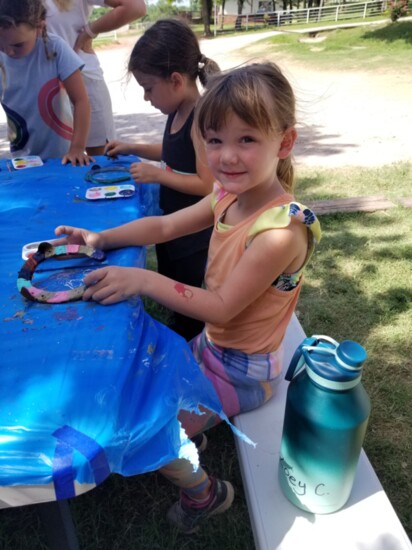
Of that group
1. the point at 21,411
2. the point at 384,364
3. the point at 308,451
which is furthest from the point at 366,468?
the point at 384,364

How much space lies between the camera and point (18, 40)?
2.29m

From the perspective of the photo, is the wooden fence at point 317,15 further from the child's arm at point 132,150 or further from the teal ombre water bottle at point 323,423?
the teal ombre water bottle at point 323,423

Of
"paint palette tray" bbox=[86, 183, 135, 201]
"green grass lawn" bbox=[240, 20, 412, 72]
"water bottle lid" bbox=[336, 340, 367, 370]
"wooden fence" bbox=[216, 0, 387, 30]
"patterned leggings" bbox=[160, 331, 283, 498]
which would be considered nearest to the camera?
"water bottle lid" bbox=[336, 340, 367, 370]

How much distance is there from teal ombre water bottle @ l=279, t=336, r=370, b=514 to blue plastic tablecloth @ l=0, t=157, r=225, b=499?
0.68 feet

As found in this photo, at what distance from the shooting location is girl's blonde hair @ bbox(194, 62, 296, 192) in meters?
1.22

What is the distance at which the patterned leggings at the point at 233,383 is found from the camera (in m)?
1.41

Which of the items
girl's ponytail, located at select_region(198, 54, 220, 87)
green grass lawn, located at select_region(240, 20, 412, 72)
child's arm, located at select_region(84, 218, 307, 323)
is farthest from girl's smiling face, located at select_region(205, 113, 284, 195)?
green grass lawn, located at select_region(240, 20, 412, 72)

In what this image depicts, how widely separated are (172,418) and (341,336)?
181cm

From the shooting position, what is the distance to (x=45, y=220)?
164 centimetres

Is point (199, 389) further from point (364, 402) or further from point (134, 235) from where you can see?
point (134, 235)

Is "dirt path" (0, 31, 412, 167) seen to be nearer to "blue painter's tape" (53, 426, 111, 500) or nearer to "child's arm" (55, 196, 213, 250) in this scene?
"child's arm" (55, 196, 213, 250)

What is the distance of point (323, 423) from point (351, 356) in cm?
17

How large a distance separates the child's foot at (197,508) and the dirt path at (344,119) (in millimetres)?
2576

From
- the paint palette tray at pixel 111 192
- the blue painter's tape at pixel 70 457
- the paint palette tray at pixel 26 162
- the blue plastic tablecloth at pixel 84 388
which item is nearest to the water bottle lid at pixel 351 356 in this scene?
the blue plastic tablecloth at pixel 84 388
